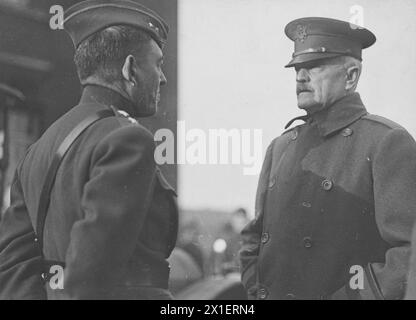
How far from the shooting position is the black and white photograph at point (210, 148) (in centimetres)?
197

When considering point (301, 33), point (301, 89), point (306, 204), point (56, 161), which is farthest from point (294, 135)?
point (56, 161)

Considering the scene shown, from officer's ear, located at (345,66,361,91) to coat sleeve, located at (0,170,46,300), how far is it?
135cm

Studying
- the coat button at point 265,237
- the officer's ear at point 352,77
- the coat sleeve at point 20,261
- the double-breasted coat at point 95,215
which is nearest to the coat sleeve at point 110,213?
the double-breasted coat at point 95,215

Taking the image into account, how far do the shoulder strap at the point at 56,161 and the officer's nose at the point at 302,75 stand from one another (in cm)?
92

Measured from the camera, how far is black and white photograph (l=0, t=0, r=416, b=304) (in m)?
1.97

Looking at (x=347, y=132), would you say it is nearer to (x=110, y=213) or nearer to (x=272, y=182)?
(x=272, y=182)

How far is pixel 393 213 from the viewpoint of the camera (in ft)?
7.65

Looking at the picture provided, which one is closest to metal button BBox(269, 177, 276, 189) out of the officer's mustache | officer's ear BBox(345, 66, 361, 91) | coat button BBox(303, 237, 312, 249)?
coat button BBox(303, 237, 312, 249)

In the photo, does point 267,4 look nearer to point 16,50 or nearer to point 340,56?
point 340,56

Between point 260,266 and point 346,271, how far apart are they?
34 cm

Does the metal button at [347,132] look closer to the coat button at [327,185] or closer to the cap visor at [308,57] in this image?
the coat button at [327,185]

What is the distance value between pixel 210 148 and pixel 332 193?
564 millimetres

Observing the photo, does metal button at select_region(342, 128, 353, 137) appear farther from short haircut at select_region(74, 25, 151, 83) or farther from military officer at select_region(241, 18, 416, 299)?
short haircut at select_region(74, 25, 151, 83)

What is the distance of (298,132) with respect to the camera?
8.66ft
